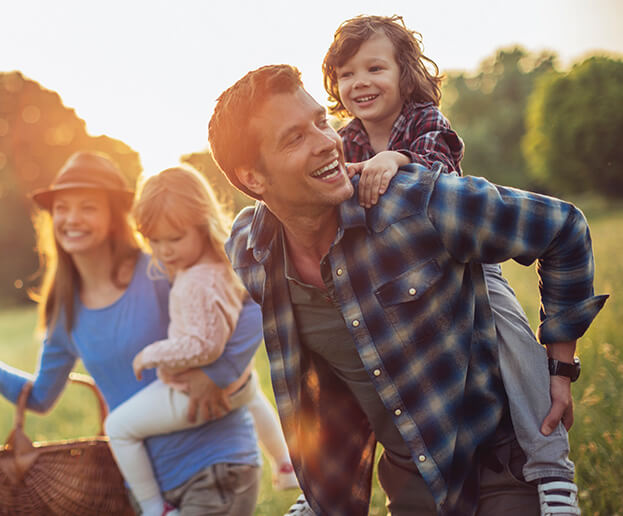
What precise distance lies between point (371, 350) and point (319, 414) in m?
0.51

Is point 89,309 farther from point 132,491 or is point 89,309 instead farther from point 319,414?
point 319,414

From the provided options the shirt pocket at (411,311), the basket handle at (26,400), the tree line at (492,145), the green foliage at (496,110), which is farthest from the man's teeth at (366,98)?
the green foliage at (496,110)

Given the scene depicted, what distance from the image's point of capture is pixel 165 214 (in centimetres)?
296

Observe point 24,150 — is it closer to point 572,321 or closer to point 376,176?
point 376,176

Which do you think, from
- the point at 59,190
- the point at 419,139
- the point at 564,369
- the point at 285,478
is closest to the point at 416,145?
the point at 419,139

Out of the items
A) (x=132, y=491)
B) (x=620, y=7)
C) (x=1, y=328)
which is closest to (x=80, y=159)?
(x=132, y=491)

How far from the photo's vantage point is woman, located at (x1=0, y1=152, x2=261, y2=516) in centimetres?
309

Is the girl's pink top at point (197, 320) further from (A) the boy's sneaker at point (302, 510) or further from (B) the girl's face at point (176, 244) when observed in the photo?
(A) the boy's sneaker at point (302, 510)

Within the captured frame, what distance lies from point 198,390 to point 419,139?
157 cm

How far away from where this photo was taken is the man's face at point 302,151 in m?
2.03

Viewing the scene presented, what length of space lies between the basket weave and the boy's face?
2.28 metres

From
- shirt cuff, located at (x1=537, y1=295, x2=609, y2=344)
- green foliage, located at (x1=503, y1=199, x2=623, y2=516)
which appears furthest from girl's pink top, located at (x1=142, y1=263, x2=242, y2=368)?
green foliage, located at (x1=503, y1=199, x2=623, y2=516)

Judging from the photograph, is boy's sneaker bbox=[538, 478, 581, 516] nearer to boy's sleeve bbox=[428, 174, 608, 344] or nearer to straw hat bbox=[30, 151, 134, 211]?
boy's sleeve bbox=[428, 174, 608, 344]

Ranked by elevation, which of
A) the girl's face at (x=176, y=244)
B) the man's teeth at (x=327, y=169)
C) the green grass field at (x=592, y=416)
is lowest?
the green grass field at (x=592, y=416)
